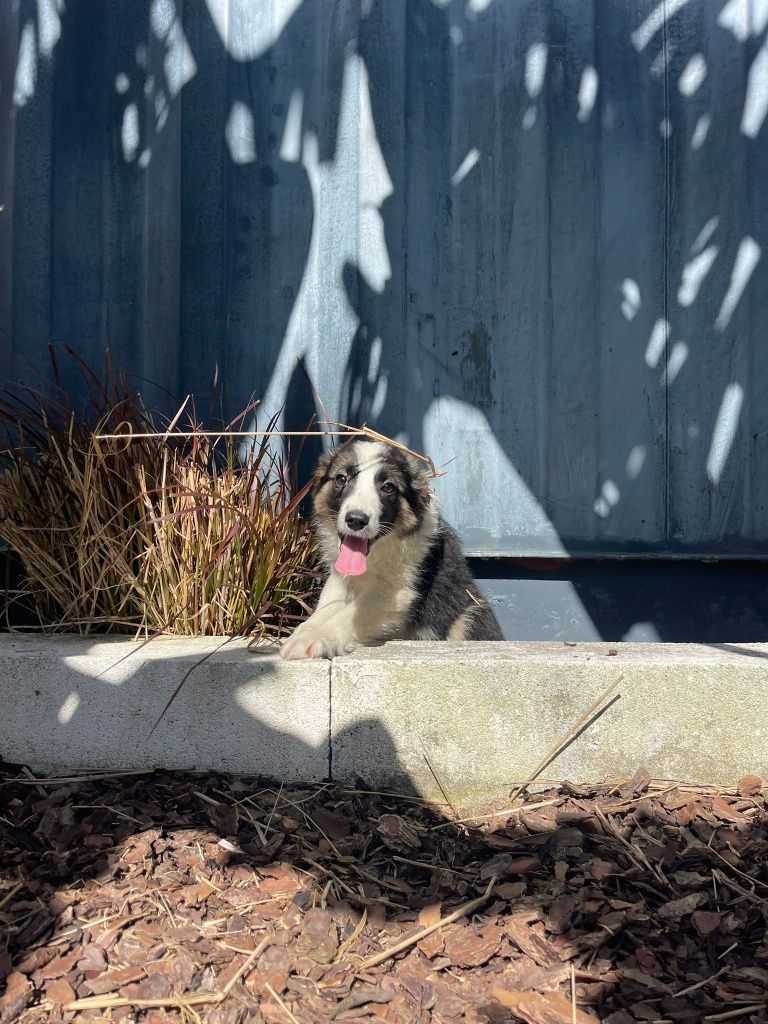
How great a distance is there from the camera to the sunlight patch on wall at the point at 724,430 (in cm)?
426

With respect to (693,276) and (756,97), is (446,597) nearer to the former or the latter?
(693,276)

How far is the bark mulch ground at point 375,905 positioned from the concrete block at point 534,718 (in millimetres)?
94

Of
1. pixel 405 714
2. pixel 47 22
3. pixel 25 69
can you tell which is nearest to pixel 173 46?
pixel 47 22

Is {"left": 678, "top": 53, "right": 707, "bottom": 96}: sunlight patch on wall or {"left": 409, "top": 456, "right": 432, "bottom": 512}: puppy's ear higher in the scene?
{"left": 678, "top": 53, "right": 707, "bottom": 96}: sunlight patch on wall

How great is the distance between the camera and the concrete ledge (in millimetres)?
2584

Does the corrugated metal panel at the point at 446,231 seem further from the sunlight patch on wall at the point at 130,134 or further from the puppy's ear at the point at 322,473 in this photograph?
the puppy's ear at the point at 322,473

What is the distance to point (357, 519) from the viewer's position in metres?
3.22

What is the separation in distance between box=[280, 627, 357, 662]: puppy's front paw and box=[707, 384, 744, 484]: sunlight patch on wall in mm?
2315

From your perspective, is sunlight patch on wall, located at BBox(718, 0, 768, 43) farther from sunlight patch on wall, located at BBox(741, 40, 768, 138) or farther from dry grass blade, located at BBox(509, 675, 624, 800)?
dry grass blade, located at BBox(509, 675, 624, 800)

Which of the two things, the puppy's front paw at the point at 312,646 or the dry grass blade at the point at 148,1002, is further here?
the puppy's front paw at the point at 312,646

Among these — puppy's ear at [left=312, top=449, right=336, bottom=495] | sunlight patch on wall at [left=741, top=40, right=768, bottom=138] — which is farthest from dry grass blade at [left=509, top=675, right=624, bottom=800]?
sunlight patch on wall at [left=741, top=40, right=768, bottom=138]

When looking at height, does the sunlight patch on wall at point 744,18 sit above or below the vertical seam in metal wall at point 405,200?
above

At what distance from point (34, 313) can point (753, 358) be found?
383 cm

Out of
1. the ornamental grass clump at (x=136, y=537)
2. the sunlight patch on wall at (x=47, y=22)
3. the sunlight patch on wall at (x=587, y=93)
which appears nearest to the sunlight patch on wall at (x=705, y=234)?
the sunlight patch on wall at (x=587, y=93)
